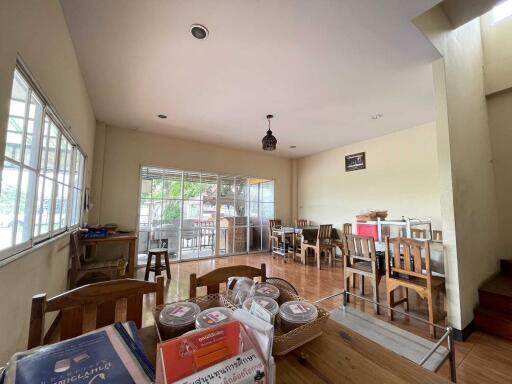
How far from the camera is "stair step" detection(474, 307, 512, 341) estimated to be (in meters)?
2.12

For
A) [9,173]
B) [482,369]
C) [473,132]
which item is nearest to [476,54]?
[473,132]

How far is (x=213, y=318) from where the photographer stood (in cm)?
74

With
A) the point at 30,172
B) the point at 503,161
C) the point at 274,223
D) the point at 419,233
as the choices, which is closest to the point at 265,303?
the point at 30,172

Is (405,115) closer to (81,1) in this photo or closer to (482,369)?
(482,369)

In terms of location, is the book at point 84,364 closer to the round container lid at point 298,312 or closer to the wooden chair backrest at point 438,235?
the round container lid at point 298,312

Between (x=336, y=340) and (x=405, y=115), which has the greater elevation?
(x=405, y=115)

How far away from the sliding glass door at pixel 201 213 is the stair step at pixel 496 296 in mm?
4425

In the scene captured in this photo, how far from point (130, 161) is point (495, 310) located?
5.74 metres

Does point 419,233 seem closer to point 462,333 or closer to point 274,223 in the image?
point 462,333

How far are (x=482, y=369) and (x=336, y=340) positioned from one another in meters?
1.97

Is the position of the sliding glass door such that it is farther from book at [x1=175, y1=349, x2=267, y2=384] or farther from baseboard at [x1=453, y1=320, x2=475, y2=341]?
book at [x1=175, y1=349, x2=267, y2=384]

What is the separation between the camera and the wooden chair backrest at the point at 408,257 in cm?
223

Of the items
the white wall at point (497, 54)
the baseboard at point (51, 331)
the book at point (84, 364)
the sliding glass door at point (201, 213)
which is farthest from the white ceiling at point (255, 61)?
the baseboard at point (51, 331)

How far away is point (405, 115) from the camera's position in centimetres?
374
